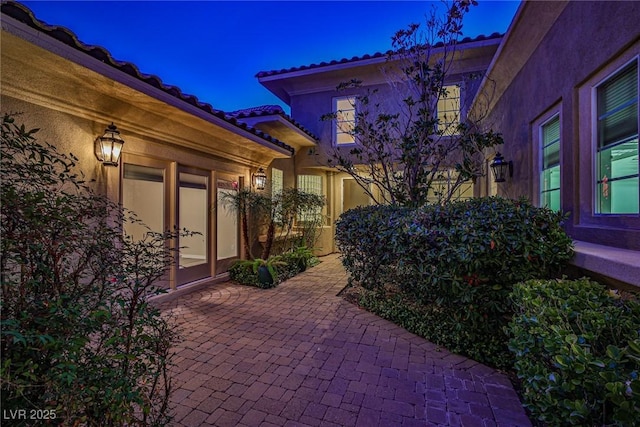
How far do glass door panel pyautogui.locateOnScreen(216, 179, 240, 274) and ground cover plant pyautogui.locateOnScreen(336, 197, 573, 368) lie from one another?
453cm

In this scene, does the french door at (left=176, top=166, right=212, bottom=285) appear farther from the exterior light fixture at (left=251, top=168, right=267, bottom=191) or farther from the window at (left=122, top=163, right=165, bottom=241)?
the exterior light fixture at (left=251, top=168, right=267, bottom=191)

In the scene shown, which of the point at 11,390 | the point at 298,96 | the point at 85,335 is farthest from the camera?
the point at 298,96

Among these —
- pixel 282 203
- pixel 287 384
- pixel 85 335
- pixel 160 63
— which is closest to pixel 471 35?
pixel 282 203

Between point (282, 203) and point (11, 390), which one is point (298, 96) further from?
point (11, 390)

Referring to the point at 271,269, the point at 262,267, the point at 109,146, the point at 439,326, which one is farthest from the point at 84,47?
the point at 439,326

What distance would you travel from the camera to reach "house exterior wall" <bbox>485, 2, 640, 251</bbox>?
9.56 feet

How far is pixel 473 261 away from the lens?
10.5 feet

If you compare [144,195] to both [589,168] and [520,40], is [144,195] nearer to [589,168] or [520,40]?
[589,168]

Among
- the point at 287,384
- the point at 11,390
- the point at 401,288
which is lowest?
the point at 287,384

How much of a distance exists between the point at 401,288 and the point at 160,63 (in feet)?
145

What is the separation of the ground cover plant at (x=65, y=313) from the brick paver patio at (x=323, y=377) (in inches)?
39.1

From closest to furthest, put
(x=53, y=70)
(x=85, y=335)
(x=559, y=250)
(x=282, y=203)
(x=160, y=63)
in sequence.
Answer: (x=85, y=335), (x=559, y=250), (x=53, y=70), (x=282, y=203), (x=160, y=63)

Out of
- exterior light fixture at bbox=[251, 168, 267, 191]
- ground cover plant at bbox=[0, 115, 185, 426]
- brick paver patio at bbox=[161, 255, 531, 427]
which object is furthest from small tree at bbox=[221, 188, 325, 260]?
ground cover plant at bbox=[0, 115, 185, 426]

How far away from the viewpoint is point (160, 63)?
37.4 m
